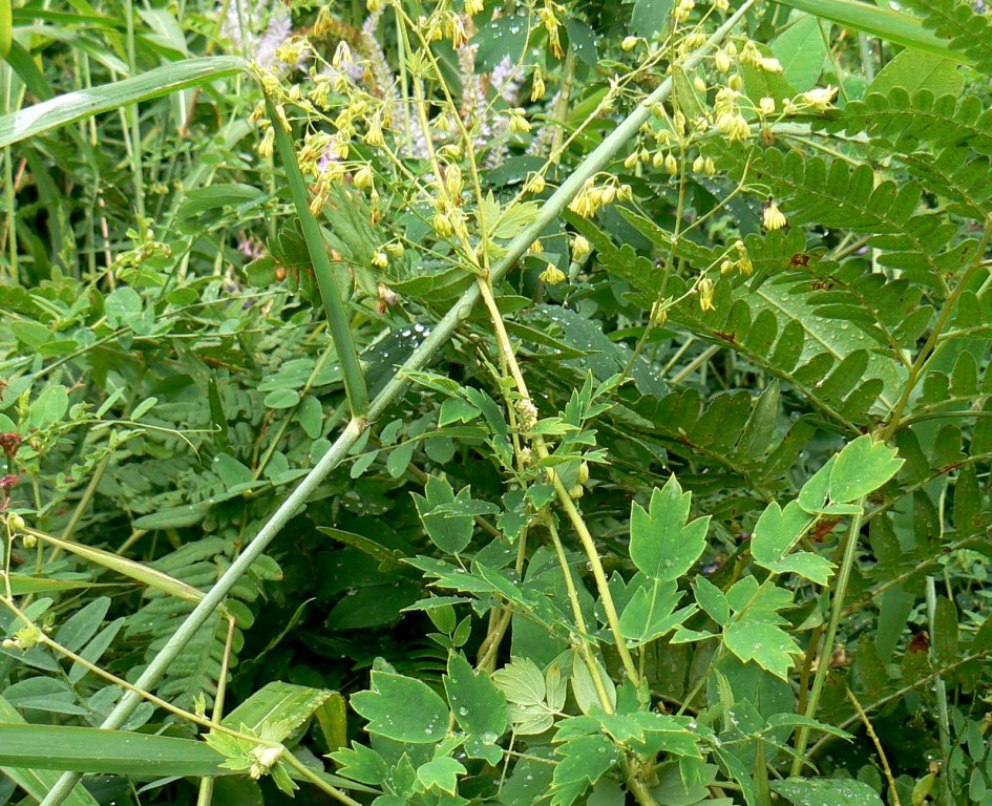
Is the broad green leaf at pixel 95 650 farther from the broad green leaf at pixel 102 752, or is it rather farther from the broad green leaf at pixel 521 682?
the broad green leaf at pixel 521 682

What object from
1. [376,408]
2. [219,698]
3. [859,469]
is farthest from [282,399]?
[859,469]

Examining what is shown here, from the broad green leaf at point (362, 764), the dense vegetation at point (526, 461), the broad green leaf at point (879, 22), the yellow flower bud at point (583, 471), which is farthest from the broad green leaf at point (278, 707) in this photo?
the broad green leaf at point (879, 22)

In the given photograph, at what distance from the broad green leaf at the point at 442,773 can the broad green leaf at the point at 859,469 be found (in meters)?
0.23

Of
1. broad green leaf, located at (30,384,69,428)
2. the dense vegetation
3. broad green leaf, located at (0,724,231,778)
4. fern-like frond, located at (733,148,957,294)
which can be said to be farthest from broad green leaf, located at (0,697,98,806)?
fern-like frond, located at (733,148,957,294)

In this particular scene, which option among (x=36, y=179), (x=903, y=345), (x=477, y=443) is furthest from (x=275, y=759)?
(x=36, y=179)

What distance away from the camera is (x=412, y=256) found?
0.83m

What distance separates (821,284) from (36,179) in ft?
3.83

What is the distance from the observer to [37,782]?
65 cm

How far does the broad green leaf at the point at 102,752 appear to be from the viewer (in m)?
0.52

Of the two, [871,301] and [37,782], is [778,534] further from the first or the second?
[37,782]

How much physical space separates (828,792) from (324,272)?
434 millimetres

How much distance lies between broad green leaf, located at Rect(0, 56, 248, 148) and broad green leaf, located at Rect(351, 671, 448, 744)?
1.25ft

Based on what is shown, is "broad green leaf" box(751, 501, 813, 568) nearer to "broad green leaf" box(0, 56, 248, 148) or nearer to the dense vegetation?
the dense vegetation

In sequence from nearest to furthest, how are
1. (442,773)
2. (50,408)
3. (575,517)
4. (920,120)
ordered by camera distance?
(442,773)
(575,517)
(920,120)
(50,408)
